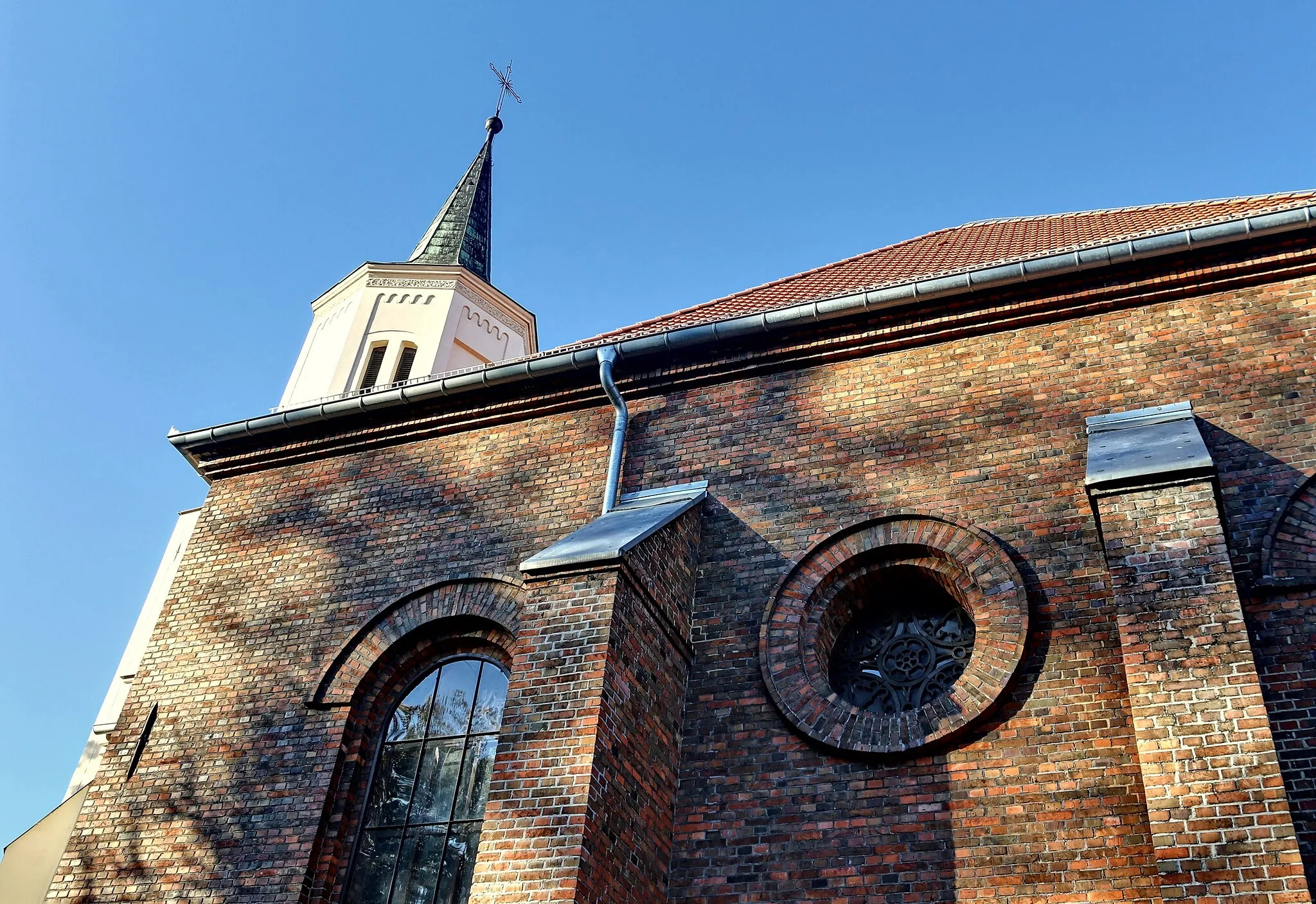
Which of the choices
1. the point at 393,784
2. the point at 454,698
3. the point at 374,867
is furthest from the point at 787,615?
the point at 374,867

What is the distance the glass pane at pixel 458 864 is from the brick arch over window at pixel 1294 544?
5.28 m

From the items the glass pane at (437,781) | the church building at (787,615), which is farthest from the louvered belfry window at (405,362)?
the glass pane at (437,781)

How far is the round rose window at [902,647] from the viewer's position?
24.6 ft

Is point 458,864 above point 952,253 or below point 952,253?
below

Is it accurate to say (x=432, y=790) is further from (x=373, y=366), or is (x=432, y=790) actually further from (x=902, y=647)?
(x=373, y=366)

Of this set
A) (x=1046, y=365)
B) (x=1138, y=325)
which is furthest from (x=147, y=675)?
(x=1138, y=325)

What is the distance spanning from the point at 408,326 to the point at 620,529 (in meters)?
8.44

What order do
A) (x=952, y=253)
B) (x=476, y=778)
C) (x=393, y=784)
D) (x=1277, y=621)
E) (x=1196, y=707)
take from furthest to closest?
1. (x=952, y=253)
2. (x=393, y=784)
3. (x=476, y=778)
4. (x=1277, y=621)
5. (x=1196, y=707)

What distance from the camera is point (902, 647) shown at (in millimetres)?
7742

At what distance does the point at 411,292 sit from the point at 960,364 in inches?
368

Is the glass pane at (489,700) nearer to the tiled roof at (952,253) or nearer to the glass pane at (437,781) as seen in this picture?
the glass pane at (437,781)

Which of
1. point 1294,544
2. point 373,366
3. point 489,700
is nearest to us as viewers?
point 1294,544

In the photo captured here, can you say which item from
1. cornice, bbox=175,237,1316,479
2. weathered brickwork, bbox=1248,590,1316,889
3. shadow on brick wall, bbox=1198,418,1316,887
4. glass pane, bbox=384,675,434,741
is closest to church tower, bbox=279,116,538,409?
cornice, bbox=175,237,1316,479

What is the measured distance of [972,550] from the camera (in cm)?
761
